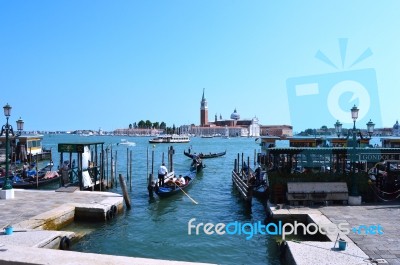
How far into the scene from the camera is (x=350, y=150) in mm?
15086

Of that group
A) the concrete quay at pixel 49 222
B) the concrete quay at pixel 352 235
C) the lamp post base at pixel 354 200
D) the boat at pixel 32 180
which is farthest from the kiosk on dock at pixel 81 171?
the lamp post base at pixel 354 200

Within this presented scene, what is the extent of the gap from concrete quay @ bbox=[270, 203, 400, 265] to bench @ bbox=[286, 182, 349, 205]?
0.52 m

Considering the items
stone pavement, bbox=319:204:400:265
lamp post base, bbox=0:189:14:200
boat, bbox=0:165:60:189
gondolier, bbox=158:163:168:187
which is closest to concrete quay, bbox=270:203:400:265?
stone pavement, bbox=319:204:400:265

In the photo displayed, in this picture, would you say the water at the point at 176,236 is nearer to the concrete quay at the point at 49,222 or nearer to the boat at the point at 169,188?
the boat at the point at 169,188

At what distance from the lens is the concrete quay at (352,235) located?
8113 mm

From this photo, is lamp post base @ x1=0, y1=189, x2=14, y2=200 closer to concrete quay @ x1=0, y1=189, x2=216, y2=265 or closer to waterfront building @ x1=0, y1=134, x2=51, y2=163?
concrete quay @ x1=0, y1=189, x2=216, y2=265

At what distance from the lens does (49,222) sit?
11.9 meters

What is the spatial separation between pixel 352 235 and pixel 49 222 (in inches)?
347

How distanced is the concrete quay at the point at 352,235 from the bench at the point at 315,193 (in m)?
0.52

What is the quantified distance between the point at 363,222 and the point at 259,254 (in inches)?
128

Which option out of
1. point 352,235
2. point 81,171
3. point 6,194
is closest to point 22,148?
point 81,171

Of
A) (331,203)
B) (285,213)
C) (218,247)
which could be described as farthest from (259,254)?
(331,203)

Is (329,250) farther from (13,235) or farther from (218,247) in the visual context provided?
(13,235)

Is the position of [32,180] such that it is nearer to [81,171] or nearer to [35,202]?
[81,171]
